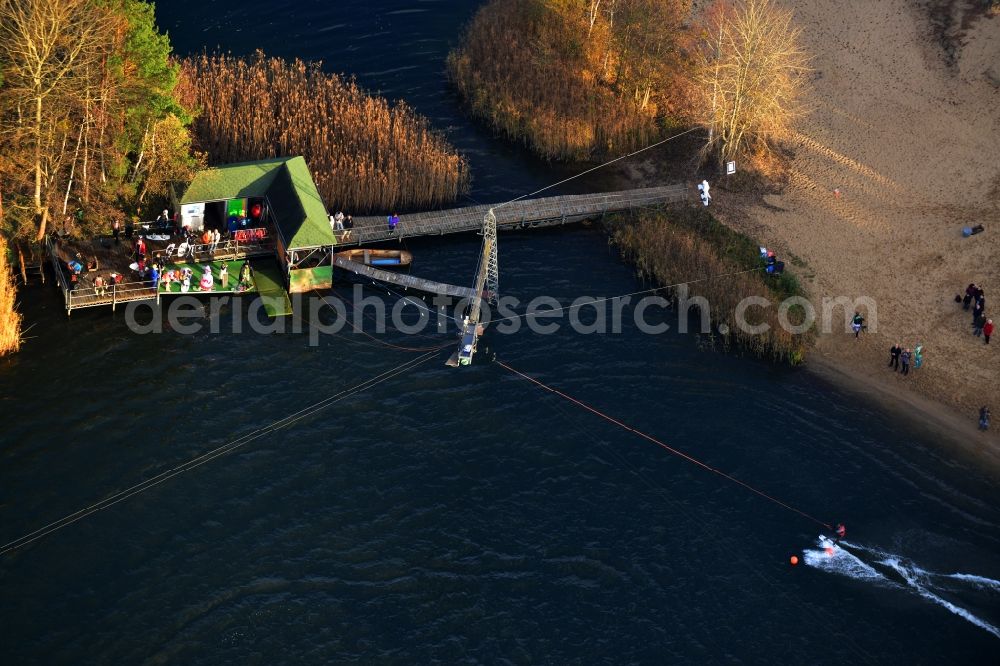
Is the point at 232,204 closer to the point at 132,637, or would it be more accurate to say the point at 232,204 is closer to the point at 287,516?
the point at 287,516

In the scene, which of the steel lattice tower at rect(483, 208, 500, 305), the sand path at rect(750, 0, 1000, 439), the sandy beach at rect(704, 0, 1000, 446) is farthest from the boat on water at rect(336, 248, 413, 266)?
the sand path at rect(750, 0, 1000, 439)

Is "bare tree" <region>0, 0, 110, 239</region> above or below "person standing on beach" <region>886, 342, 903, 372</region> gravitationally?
above

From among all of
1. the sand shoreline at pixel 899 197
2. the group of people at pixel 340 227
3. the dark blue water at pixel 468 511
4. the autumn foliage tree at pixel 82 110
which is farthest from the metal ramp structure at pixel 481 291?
the autumn foliage tree at pixel 82 110

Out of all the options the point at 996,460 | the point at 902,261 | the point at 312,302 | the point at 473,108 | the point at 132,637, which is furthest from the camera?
the point at 473,108

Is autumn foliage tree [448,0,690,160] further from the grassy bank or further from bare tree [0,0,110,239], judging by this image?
bare tree [0,0,110,239]

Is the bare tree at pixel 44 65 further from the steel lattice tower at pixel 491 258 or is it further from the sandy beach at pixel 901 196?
the sandy beach at pixel 901 196

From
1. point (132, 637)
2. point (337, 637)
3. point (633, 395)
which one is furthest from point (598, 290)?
point (132, 637)
